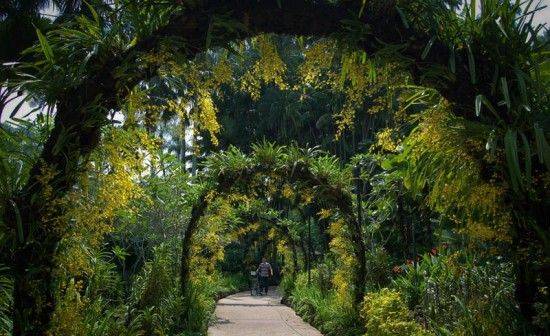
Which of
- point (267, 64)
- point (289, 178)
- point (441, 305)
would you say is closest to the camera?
point (267, 64)

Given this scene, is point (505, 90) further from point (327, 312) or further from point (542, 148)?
point (327, 312)

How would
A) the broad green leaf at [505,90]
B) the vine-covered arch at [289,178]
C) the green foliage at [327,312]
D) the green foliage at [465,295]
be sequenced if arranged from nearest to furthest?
the broad green leaf at [505,90], the green foliage at [465,295], the green foliage at [327,312], the vine-covered arch at [289,178]

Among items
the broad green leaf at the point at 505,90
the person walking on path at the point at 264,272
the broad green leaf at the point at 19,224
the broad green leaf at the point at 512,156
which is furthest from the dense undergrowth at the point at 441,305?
the person walking on path at the point at 264,272

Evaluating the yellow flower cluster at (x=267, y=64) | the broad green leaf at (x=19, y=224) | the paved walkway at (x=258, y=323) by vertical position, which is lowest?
the paved walkway at (x=258, y=323)

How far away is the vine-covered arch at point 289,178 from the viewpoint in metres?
7.74

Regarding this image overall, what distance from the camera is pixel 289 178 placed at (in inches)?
312

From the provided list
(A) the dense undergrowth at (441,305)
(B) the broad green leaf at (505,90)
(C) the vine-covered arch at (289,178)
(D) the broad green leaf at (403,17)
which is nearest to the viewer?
(B) the broad green leaf at (505,90)

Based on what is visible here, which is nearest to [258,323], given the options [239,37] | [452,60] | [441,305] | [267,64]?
Answer: [441,305]

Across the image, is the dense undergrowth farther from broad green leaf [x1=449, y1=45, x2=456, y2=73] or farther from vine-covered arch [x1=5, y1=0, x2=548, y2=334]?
broad green leaf [x1=449, y1=45, x2=456, y2=73]

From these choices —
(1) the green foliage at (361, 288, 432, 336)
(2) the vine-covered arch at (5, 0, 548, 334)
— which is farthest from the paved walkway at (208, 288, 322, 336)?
(2) the vine-covered arch at (5, 0, 548, 334)

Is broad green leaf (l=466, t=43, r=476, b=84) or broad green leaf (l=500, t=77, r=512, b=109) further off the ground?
broad green leaf (l=466, t=43, r=476, b=84)

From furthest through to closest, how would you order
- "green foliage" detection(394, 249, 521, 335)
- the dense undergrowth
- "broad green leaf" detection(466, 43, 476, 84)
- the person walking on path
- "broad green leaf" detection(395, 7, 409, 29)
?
the person walking on path
the dense undergrowth
"green foliage" detection(394, 249, 521, 335)
"broad green leaf" detection(395, 7, 409, 29)
"broad green leaf" detection(466, 43, 476, 84)

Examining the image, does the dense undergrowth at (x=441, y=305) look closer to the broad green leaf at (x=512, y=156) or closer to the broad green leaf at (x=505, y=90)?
the broad green leaf at (x=512, y=156)

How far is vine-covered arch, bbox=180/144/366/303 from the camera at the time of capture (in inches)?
305
